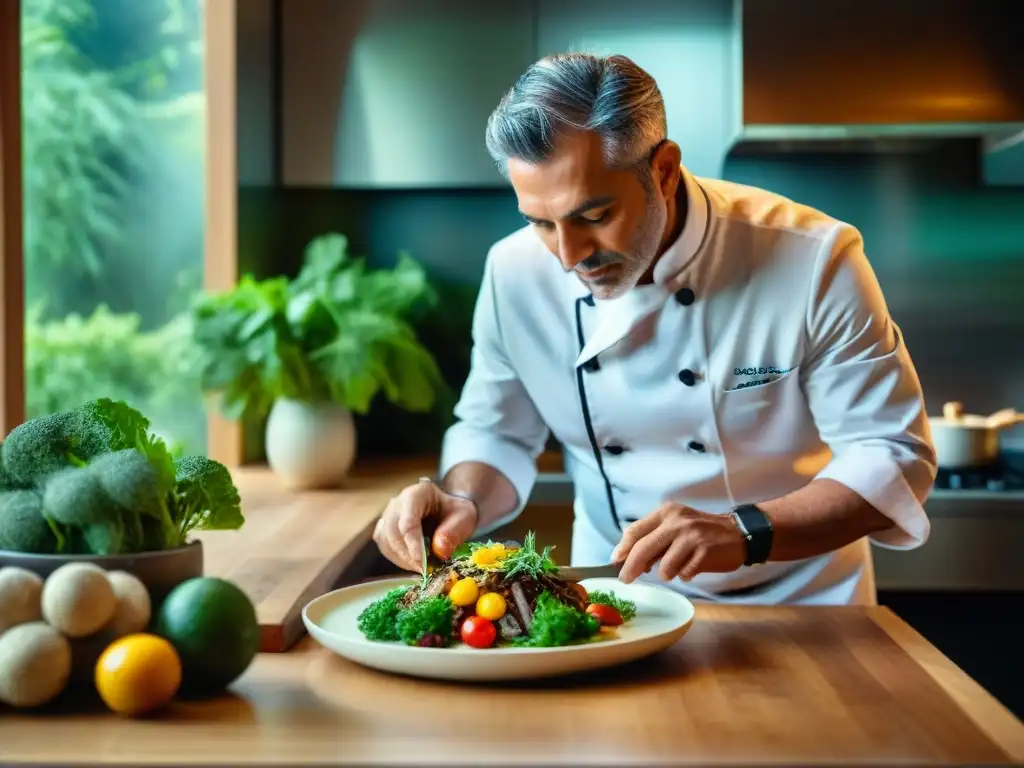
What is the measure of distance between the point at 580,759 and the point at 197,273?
8.19 ft

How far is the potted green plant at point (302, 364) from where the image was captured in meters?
2.66

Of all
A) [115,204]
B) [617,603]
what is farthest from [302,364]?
[617,603]

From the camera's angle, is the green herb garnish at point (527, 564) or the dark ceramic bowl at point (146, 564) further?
the green herb garnish at point (527, 564)

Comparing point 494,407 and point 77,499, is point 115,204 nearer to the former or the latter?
point 494,407

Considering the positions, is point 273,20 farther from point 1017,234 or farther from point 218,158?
point 1017,234

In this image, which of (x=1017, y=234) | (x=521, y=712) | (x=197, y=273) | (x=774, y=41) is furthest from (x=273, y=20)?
(x=521, y=712)

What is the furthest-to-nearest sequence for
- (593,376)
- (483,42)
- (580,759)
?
1. (483,42)
2. (593,376)
3. (580,759)

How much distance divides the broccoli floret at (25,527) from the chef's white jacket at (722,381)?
2.81ft

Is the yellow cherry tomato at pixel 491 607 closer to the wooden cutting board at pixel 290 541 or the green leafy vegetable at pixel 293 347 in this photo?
the wooden cutting board at pixel 290 541

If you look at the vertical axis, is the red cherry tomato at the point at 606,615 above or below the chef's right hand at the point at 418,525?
below

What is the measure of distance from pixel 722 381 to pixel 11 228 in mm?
1513

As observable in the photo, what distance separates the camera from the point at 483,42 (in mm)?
3117

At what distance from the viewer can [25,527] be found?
1114 mm

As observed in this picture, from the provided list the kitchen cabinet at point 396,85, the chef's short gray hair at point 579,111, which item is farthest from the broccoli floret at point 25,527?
the kitchen cabinet at point 396,85
